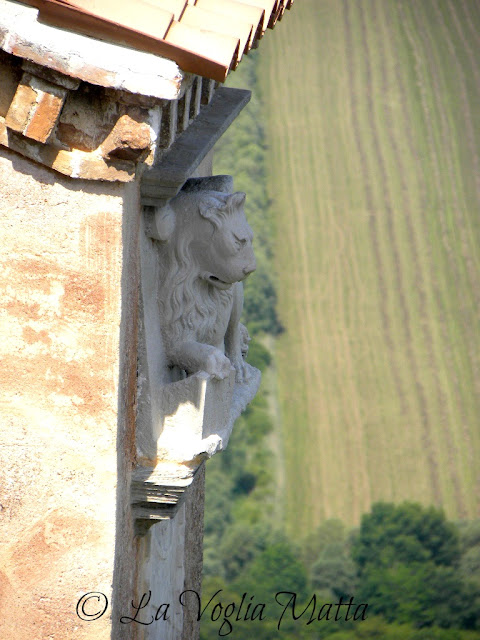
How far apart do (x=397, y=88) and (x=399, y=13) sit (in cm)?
530

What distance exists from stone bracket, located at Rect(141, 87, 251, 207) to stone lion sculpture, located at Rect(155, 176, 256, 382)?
0.22m

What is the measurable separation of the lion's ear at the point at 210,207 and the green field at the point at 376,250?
140ft

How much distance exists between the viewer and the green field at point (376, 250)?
1916 inches

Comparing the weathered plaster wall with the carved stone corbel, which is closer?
the weathered plaster wall

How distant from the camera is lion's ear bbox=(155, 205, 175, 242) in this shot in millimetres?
4945

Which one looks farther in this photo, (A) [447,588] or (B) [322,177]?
(B) [322,177]

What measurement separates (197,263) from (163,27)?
1.42m

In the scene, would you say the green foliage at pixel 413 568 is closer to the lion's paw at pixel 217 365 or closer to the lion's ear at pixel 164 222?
the lion's paw at pixel 217 365

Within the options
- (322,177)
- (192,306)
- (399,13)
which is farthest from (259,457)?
(192,306)

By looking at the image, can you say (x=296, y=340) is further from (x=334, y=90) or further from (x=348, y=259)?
(x=334, y=90)

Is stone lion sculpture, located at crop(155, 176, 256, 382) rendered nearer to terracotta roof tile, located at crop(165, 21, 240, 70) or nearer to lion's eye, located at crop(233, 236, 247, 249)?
lion's eye, located at crop(233, 236, 247, 249)

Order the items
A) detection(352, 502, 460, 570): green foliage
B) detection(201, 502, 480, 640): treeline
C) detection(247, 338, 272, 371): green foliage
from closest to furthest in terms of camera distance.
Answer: detection(201, 502, 480, 640): treeline, detection(352, 502, 460, 570): green foliage, detection(247, 338, 272, 371): green foliage

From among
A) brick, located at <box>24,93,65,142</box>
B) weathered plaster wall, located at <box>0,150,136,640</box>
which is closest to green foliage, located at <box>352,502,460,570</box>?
weathered plaster wall, located at <box>0,150,136,640</box>

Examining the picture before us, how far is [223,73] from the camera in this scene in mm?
4074
